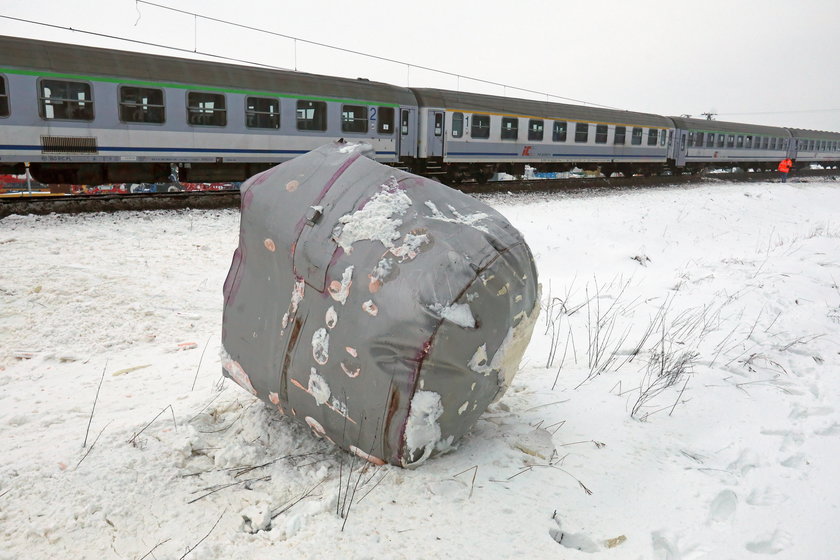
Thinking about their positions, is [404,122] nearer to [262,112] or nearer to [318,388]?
[262,112]

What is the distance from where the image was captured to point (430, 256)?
2.32 metres

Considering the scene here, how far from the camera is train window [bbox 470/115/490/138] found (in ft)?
53.2

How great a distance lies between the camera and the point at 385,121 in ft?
47.4

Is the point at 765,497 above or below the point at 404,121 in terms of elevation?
below

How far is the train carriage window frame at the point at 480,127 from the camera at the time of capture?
16203 mm

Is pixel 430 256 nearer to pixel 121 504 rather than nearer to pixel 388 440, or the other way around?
pixel 388 440

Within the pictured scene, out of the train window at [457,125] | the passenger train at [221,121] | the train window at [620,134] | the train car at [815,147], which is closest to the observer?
the passenger train at [221,121]

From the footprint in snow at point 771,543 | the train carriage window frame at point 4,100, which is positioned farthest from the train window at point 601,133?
the footprint in snow at point 771,543

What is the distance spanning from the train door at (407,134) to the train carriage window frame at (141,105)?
6264 millimetres

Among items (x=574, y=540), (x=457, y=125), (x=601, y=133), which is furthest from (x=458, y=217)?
(x=601, y=133)

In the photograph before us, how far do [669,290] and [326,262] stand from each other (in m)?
5.67

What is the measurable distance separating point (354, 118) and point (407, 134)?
A: 6.33ft

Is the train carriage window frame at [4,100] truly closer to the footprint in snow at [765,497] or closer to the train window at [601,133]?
the footprint in snow at [765,497]

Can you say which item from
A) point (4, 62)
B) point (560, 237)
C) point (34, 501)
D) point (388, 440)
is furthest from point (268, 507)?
point (4, 62)
